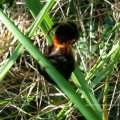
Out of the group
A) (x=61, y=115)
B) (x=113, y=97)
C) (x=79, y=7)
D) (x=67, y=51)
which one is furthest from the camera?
(x=79, y=7)

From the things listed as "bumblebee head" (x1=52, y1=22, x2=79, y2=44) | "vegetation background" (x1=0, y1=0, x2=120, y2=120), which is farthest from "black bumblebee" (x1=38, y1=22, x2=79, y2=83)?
"vegetation background" (x1=0, y1=0, x2=120, y2=120)

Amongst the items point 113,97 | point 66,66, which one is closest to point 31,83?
point 113,97

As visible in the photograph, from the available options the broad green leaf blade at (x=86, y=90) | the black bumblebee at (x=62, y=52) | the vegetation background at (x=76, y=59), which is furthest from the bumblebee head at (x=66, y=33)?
the vegetation background at (x=76, y=59)

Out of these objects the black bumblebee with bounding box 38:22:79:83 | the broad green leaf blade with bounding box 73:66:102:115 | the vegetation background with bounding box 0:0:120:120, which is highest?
the black bumblebee with bounding box 38:22:79:83

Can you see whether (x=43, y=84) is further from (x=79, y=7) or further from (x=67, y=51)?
(x=67, y=51)

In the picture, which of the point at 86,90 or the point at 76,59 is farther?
the point at 76,59

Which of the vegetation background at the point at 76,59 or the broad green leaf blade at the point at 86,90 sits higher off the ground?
the broad green leaf blade at the point at 86,90

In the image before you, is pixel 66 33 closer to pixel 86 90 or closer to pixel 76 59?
pixel 86 90

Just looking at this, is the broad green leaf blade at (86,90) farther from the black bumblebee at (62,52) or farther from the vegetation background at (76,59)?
the vegetation background at (76,59)

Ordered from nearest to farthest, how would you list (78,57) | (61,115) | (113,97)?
(61,115)
(113,97)
(78,57)

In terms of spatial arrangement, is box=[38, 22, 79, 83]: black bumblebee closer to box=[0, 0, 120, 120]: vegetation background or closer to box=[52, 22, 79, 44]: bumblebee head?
box=[52, 22, 79, 44]: bumblebee head

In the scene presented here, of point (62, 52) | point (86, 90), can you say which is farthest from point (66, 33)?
point (86, 90)
